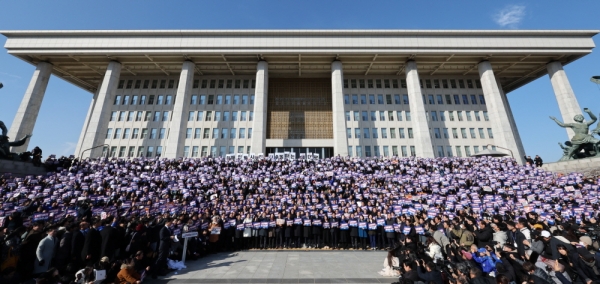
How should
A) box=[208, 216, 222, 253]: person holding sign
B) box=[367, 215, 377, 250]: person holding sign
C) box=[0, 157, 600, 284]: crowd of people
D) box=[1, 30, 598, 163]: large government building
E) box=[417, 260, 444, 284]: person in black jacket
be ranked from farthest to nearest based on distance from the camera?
1. box=[1, 30, 598, 163]: large government building
2. box=[367, 215, 377, 250]: person holding sign
3. box=[208, 216, 222, 253]: person holding sign
4. box=[0, 157, 600, 284]: crowd of people
5. box=[417, 260, 444, 284]: person in black jacket

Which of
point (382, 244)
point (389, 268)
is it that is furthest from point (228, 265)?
point (382, 244)

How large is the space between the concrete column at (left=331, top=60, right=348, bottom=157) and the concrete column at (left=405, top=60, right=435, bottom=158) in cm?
1050

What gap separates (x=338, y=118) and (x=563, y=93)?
33943 millimetres

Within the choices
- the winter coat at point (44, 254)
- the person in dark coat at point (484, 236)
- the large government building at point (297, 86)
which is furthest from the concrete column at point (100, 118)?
the person in dark coat at point (484, 236)

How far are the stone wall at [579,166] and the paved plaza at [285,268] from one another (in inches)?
1031

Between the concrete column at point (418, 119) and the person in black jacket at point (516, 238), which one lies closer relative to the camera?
the person in black jacket at point (516, 238)

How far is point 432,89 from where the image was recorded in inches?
1844

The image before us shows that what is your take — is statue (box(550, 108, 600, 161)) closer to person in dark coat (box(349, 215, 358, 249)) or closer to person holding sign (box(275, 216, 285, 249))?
person in dark coat (box(349, 215, 358, 249))

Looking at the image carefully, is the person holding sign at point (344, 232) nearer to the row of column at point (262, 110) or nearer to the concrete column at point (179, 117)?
the row of column at point (262, 110)

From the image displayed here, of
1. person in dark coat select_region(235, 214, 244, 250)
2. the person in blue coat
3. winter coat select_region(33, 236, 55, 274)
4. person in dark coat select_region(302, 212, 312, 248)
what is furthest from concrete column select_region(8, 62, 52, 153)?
the person in blue coat

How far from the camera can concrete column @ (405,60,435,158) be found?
3581cm

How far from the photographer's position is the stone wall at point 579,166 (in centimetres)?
2391

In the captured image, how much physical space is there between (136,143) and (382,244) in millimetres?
43327

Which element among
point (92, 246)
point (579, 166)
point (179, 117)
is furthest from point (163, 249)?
point (579, 166)
